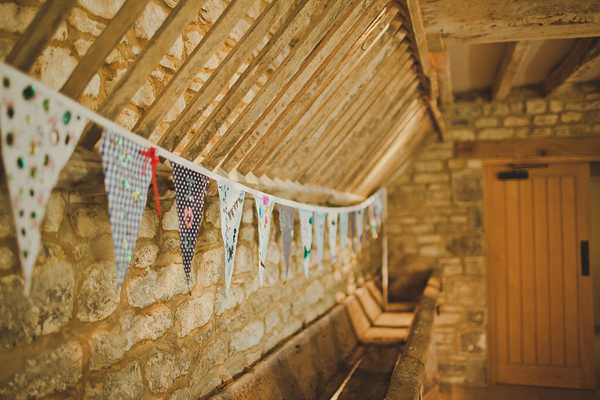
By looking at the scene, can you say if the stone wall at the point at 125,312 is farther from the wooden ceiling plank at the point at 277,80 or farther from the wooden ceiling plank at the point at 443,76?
the wooden ceiling plank at the point at 443,76

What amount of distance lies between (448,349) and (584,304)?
1.64 m

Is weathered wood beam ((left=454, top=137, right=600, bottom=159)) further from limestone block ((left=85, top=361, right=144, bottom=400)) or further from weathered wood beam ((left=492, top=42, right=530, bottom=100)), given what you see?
limestone block ((left=85, top=361, right=144, bottom=400))

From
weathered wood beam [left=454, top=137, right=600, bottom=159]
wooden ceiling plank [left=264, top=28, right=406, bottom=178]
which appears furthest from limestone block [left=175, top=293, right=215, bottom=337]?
weathered wood beam [left=454, top=137, right=600, bottom=159]

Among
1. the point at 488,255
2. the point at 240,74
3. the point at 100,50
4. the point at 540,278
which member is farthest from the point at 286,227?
the point at 540,278

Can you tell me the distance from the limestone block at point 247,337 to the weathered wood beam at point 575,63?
3.35m

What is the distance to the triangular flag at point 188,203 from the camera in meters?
1.42

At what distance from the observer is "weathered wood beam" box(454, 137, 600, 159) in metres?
4.85

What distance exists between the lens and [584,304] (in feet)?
16.3

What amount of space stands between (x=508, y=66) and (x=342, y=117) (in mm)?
2081

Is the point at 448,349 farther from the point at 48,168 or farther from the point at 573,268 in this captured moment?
the point at 48,168

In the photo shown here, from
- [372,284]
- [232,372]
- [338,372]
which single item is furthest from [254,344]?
[372,284]

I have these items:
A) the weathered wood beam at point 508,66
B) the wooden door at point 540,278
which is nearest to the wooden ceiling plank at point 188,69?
the weathered wood beam at point 508,66

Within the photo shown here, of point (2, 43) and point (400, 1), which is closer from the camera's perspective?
point (2, 43)

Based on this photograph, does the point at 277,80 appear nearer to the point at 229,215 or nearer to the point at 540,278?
the point at 229,215
